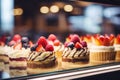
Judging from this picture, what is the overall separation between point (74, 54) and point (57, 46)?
0.35 meters

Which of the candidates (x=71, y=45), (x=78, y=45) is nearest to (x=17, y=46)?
(x=71, y=45)

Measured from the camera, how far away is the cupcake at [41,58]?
3.47 m

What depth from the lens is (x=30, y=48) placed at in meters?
3.44

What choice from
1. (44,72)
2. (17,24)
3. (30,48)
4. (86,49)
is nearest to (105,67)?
(86,49)

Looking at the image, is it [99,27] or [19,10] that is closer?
[19,10]

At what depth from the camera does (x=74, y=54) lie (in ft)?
12.8

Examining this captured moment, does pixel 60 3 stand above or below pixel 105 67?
above

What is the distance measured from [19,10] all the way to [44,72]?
94cm

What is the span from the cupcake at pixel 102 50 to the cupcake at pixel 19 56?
48.7 inches

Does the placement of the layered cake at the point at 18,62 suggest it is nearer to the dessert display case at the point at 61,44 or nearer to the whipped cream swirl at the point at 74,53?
the dessert display case at the point at 61,44

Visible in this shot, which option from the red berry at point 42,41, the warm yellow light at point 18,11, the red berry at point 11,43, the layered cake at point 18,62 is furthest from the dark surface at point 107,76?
the warm yellow light at point 18,11

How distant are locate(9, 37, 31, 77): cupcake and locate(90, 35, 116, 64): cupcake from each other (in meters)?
1.24

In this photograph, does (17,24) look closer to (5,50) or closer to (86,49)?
(5,50)

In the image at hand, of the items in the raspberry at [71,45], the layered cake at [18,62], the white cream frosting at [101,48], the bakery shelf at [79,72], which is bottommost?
the bakery shelf at [79,72]
